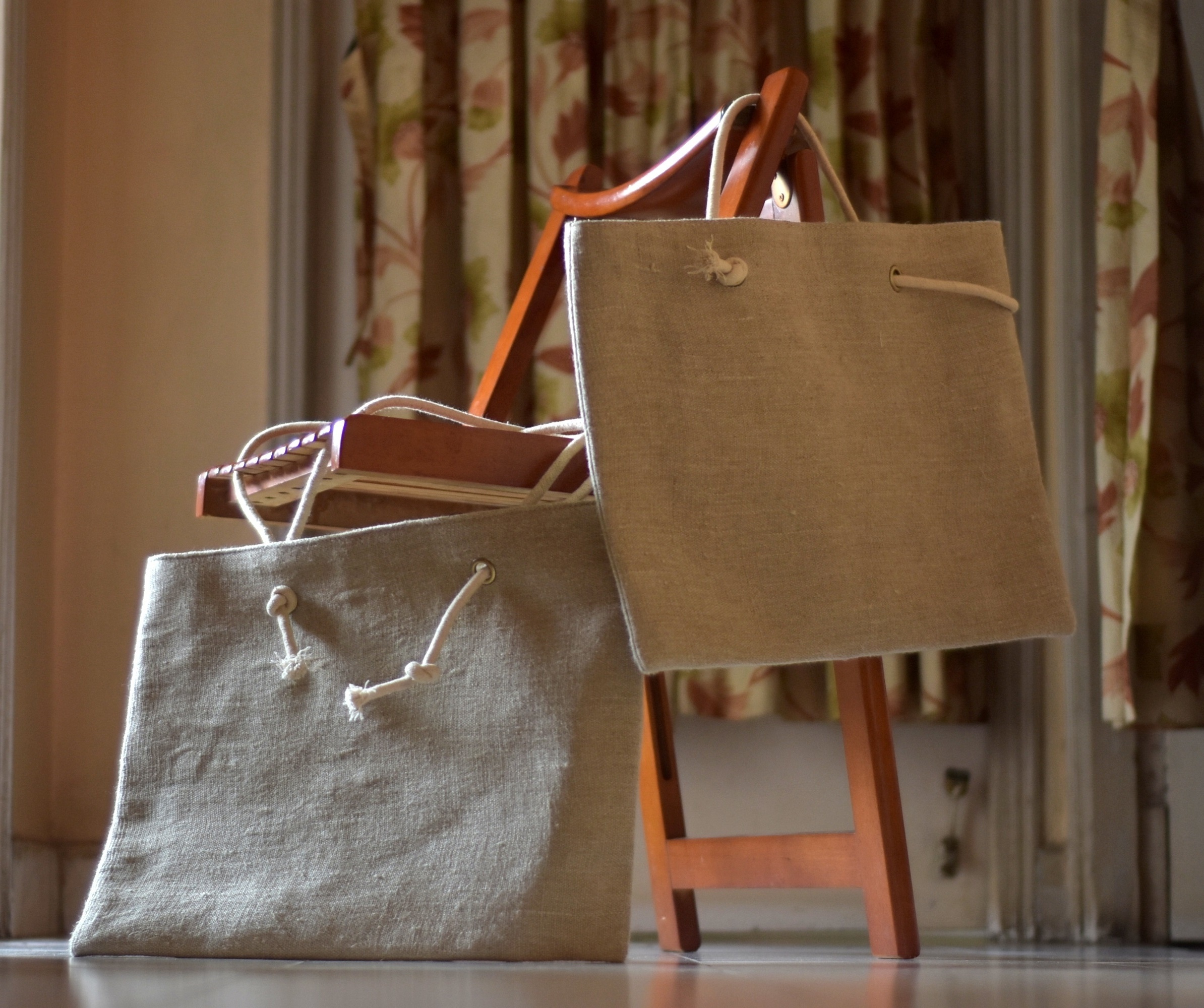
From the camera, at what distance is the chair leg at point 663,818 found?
47.6 inches

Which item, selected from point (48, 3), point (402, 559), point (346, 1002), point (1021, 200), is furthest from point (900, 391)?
point (48, 3)

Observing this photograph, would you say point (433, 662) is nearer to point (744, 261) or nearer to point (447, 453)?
point (447, 453)

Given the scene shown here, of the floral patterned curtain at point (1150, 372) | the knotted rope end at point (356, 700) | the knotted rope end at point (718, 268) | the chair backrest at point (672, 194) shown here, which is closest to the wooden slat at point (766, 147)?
the chair backrest at point (672, 194)

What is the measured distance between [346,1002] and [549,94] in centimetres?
142

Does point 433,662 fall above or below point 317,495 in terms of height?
below

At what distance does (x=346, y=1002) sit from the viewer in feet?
1.78

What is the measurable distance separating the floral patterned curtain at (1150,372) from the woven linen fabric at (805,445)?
70 centimetres

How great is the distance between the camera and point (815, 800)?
71.3 inches

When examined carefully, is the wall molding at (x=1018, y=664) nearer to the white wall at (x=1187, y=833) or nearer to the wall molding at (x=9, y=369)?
the white wall at (x=1187, y=833)

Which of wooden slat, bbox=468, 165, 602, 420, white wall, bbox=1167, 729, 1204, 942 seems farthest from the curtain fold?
white wall, bbox=1167, 729, 1204, 942

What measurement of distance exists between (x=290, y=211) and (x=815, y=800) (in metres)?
1.07

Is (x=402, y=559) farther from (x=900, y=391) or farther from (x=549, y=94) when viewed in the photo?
(x=549, y=94)

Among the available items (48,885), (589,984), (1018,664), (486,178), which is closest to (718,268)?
(589,984)

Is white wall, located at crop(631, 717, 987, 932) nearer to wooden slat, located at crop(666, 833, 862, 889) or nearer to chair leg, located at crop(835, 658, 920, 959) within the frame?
wooden slat, located at crop(666, 833, 862, 889)
